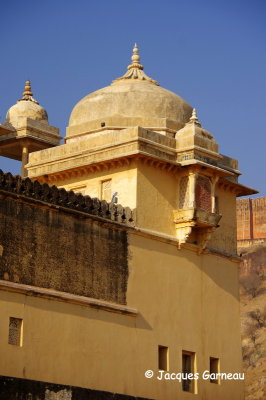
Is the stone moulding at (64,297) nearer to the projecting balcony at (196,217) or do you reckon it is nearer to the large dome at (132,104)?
the projecting balcony at (196,217)

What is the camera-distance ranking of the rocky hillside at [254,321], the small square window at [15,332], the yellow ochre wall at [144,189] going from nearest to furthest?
the small square window at [15,332] → the yellow ochre wall at [144,189] → the rocky hillside at [254,321]

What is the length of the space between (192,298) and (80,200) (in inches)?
157

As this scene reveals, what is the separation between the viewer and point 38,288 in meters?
19.4

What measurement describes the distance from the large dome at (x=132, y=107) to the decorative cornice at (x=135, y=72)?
1.06 ft

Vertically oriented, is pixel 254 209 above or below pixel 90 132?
above

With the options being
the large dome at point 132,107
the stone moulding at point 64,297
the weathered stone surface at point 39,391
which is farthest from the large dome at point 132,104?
the weathered stone surface at point 39,391

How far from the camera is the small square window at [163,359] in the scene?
864 inches

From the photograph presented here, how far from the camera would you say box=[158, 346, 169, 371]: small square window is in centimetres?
2195

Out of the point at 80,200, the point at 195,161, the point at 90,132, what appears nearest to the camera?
the point at 80,200

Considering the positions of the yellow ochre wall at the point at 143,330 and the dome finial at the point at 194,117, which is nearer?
the yellow ochre wall at the point at 143,330

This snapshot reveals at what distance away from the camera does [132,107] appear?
78.9ft

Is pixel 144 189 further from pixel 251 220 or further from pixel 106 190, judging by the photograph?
pixel 251 220

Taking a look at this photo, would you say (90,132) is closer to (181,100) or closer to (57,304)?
(181,100)

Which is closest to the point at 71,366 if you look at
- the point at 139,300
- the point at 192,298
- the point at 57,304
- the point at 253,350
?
the point at 57,304
